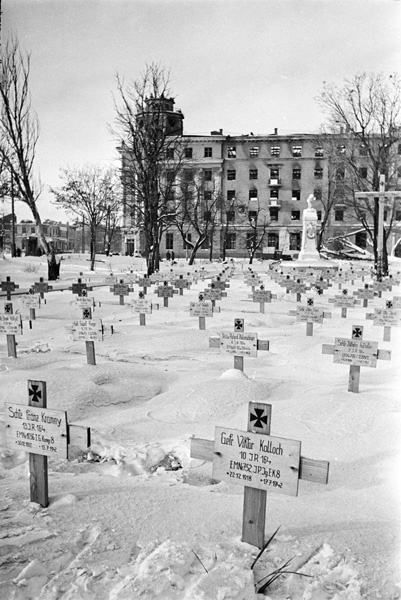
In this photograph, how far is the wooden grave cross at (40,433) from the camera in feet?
10.5

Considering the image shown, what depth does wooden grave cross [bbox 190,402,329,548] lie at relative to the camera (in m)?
2.73

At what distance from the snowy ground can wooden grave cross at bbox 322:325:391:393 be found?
274 mm

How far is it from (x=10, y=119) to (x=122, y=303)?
11.6 m

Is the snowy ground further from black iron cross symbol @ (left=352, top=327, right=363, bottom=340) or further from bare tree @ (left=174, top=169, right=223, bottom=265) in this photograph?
bare tree @ (left=174, top=169, right=223, bottom=265)

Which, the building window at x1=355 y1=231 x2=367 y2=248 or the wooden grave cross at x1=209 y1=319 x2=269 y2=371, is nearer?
the wooden grave cross at x1=209 y1=319 x2=269 y2=371

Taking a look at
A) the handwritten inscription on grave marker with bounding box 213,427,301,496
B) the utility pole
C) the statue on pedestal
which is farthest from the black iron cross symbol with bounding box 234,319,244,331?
the statue on pedestal

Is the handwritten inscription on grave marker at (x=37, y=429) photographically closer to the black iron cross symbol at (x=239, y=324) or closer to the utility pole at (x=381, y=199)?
the black iron cross symbol at (x=239, y=324)

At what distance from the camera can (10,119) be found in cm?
2100

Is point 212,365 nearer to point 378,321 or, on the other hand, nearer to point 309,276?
point 378,321

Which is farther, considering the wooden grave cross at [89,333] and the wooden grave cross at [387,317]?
the wooden grave cross at [387,317]

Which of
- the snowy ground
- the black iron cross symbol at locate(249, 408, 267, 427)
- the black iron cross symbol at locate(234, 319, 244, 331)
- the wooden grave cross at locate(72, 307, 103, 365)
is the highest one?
the black iron cross symbol at locate(249, 408, 267, 427)

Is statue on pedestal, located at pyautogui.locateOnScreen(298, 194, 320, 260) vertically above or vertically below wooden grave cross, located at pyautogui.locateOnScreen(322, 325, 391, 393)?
above

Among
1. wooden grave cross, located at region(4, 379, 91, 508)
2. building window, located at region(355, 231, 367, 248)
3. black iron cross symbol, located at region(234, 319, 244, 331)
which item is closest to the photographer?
wooden grave cross, located at region(4, 379, 91, 508)

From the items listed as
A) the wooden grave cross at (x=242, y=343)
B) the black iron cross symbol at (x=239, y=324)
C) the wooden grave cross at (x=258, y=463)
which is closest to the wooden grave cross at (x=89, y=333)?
the wooden grave cross at (x=242, y=343)
